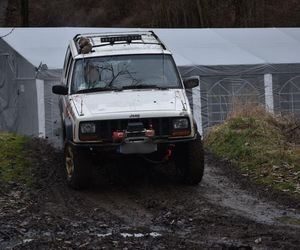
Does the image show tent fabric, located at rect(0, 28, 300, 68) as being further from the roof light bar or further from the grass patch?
the roof light bar

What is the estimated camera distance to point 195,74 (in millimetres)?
18359

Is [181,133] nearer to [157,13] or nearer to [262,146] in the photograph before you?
[262,146]

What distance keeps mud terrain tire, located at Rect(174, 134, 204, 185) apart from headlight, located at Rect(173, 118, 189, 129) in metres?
0.38

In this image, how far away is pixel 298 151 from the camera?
34.3 ft

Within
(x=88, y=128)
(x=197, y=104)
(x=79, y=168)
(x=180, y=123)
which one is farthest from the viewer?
(x=197, y=104)

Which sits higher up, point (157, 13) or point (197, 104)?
point (157, 13)

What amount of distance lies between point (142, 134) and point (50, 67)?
979 centimetres

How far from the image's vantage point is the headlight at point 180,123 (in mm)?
8578

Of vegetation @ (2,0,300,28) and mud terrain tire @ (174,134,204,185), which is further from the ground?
vegetation @ (2,0,300,28)

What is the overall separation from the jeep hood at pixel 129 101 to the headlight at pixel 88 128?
0.44 feet

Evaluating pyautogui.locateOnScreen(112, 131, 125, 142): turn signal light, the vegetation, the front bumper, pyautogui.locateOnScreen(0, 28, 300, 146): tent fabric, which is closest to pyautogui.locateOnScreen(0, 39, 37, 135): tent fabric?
pyautogui.locateOnScreen(0, 28, 300, 146): tent fabric

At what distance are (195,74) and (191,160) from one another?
31.5 feet

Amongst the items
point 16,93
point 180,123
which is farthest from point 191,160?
point 16,93

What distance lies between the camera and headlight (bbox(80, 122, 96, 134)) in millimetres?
8477
